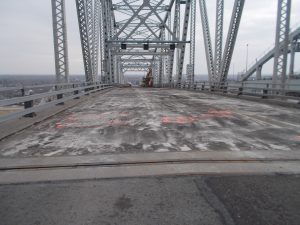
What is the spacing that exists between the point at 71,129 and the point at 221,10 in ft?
61.5

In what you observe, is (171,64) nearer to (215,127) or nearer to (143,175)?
(215,127)

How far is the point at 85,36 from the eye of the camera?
21.2 meters

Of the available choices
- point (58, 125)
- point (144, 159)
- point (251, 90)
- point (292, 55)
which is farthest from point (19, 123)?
point (292, 55)

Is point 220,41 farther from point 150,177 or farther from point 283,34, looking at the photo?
point 150,177

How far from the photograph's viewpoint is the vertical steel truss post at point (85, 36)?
1999 cm

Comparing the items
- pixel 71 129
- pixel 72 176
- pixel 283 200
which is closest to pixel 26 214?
pixel 72 176

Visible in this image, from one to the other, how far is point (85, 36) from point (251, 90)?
1242 centimetres

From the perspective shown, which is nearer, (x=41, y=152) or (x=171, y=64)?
(x=41, y=152)

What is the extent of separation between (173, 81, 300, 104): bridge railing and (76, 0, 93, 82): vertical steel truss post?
32.5ft

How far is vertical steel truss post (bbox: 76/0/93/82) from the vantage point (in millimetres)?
19987

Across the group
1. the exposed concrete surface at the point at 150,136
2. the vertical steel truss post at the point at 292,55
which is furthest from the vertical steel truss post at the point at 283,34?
the vertical steel truss post at the point at 292,55

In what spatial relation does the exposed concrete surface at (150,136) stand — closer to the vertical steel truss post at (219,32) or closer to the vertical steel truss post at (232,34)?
the vertical steel truss post at (232,34)

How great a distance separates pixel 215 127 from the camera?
7820 mm

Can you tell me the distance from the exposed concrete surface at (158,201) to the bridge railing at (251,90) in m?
10.8
